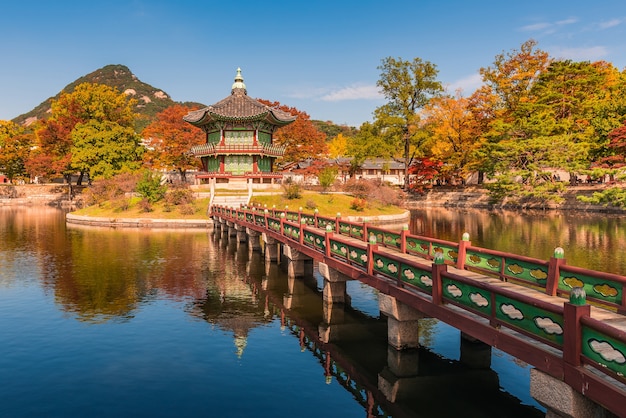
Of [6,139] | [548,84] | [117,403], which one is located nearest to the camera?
[117,403]

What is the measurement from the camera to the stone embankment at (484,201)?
202 feet

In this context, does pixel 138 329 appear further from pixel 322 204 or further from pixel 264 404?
pixel 322 204

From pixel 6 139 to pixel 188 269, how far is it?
80.1m

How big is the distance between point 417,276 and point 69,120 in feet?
287

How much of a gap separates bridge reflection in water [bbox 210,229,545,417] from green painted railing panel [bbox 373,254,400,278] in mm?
2301

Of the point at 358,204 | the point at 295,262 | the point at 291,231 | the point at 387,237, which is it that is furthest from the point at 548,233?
the point at 291,231

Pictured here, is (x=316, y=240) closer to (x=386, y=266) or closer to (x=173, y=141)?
(x=386, y=266)

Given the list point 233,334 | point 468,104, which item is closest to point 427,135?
point 468,104

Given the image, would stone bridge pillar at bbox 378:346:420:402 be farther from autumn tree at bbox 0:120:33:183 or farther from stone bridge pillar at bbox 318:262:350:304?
autumn tree at bbox 0:120:33:183

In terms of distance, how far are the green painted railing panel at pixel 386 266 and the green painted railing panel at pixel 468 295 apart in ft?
7.50

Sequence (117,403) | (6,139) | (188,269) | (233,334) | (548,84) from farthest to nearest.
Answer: (6,139)
(548,84)
(188,269)
(233,334)
(117,403)

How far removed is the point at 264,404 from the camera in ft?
34.4

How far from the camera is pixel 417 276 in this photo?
11.7 m

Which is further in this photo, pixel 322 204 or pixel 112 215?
pixel 322 204
